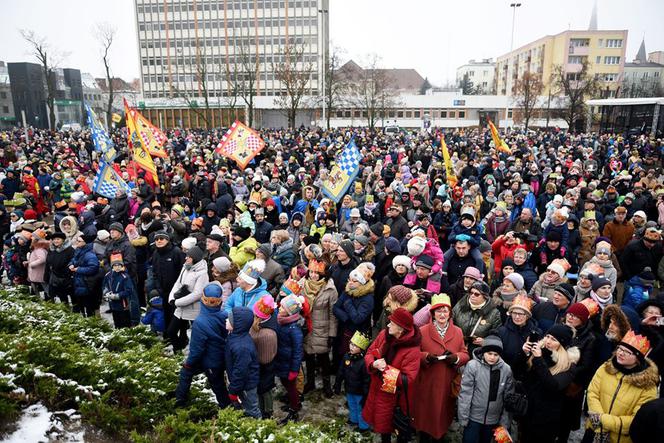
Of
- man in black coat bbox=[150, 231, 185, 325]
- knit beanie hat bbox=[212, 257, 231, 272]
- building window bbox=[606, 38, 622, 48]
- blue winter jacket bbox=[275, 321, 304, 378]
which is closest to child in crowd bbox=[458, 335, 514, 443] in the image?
blue winter jacket bbox=[275, 321, 304, 378]

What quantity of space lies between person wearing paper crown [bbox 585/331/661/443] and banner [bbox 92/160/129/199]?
1101 centimetres

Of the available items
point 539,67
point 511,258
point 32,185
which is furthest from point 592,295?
point 539,67

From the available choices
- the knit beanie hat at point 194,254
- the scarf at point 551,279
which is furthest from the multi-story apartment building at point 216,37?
the scarf at point 551,279

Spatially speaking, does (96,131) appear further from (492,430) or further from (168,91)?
(168,91)

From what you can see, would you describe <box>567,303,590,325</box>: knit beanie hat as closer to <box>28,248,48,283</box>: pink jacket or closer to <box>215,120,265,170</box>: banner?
<box>28,248,48,283</box>: pink jacket

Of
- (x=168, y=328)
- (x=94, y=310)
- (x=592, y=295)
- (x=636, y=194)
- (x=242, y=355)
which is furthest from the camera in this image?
(x=636, y=194)

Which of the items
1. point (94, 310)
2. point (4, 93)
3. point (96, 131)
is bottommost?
point (94, 310)

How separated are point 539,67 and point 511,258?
8352 cm

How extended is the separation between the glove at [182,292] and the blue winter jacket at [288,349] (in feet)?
6.05

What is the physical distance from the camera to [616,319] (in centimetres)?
432

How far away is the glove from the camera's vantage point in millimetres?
6023

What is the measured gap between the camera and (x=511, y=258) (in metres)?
6.68

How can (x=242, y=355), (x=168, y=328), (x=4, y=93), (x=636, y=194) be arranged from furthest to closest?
1. (x=4, y=93)
2. (x=636, y=194)
3. (x=168, y=328)
4. (x=242, y=355)

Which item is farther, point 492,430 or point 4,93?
point 4,93
